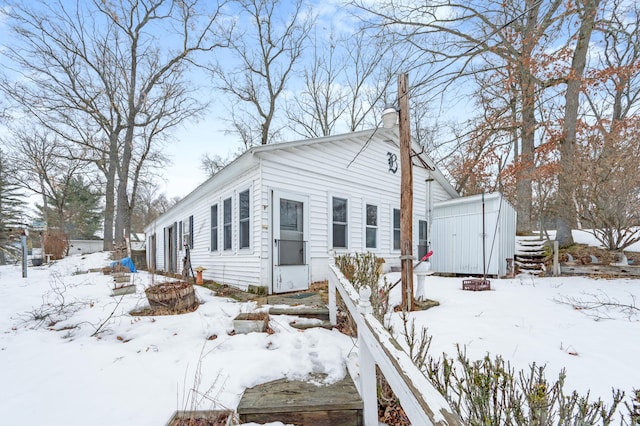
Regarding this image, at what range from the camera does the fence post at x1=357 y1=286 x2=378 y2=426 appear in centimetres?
182

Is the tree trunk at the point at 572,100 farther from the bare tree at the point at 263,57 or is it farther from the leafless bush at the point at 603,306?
the bare tree at the point at 263,57

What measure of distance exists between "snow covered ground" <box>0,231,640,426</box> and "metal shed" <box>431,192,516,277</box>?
3.89 m

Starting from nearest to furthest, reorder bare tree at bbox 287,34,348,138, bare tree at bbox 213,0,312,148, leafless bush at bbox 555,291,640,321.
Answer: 1. leafless bush at bbox 555,291,640,321
2. bare tree at bbox 213,0,312,148
3. bare tree at bbox 287,34,348,138

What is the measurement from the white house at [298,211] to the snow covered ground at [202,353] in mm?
2043

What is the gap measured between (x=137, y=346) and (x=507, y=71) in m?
14.8

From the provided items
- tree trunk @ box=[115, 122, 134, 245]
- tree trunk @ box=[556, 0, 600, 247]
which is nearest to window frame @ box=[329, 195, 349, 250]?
tree trunk @ box=[556, 0, 600, 247]

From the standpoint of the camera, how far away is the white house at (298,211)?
6.42 m

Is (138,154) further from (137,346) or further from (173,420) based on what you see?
(173,420)

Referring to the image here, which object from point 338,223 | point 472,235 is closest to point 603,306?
point 472,235

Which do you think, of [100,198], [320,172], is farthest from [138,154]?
[320,172]

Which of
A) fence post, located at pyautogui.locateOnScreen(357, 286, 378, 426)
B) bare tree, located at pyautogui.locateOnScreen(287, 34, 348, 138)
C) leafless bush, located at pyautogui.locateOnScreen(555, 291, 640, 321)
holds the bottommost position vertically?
leafless bush, located at pyautogui.locateOnScreen(555, 291, 640, 321)

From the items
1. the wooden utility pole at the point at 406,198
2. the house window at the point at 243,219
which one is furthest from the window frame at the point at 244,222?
the wooden utility pole at the point at 406,198

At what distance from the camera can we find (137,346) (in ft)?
10.6

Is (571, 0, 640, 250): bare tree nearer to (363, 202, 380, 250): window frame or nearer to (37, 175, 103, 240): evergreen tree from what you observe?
(363, 202, 380, 250): window frame
